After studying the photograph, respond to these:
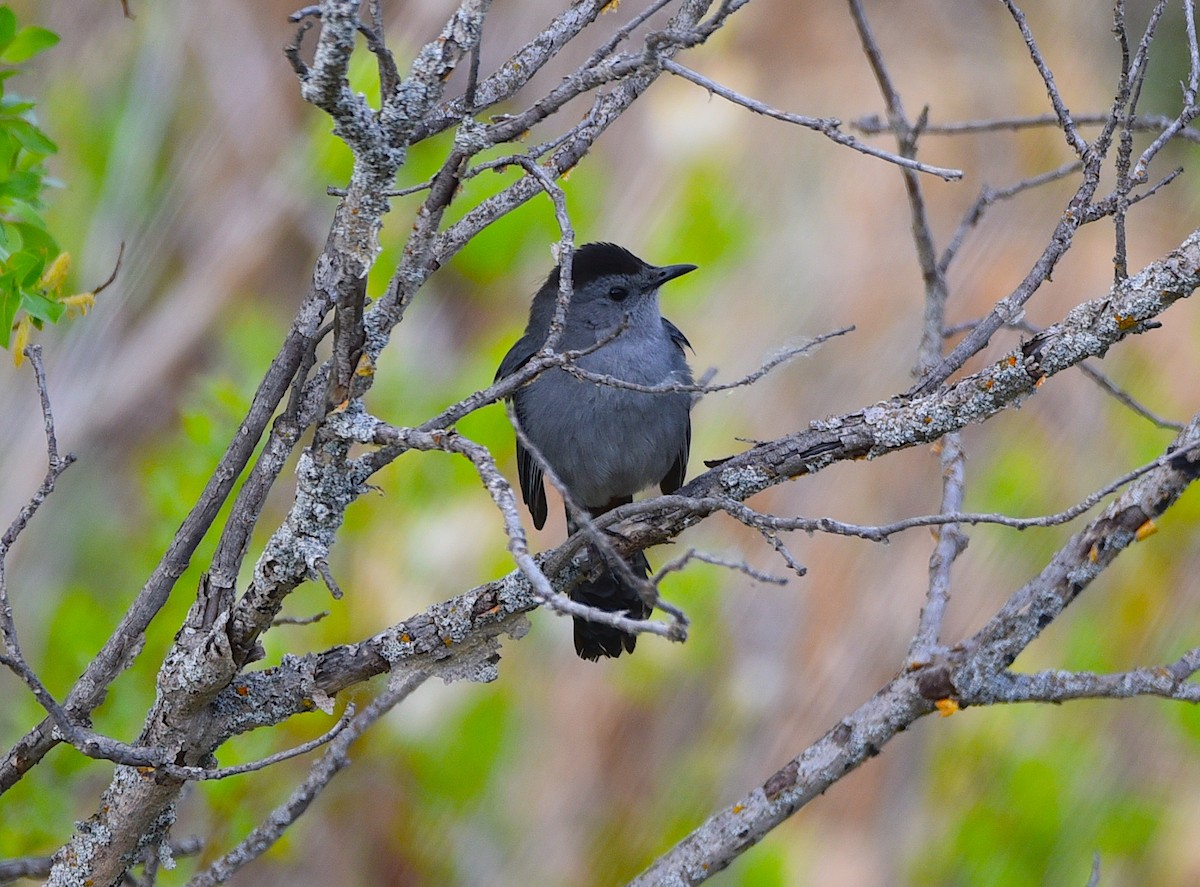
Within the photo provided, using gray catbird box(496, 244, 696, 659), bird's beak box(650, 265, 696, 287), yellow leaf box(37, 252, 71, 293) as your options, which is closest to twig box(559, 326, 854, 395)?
yellow leaf box(37, 252, 71, 293)

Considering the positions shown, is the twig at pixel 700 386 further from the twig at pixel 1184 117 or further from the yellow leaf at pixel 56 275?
the yellow leaf at pixel 56 275

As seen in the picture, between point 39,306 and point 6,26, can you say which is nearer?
point 39,306

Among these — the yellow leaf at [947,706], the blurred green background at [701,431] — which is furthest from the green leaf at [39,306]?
the blurred green background at [701,431]

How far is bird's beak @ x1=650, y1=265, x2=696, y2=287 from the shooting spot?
4078mm

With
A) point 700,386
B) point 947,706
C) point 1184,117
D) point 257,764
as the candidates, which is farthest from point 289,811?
point 1184,117

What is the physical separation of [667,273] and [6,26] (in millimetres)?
2246

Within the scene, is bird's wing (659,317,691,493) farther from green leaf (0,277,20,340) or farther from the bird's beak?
green leaf (0,277,20,340)

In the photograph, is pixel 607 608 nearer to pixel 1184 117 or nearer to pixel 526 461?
pixel 526 461

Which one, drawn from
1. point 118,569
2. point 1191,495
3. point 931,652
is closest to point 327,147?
point 118,569

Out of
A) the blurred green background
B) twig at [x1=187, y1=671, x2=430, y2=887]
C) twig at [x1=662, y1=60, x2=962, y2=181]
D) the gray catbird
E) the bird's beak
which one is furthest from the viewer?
the blurred green background

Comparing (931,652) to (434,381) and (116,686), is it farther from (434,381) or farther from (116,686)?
(434,381)

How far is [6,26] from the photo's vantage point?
2.36m

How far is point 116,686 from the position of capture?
367cm

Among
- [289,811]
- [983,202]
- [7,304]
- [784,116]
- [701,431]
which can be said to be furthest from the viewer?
[701,431]
